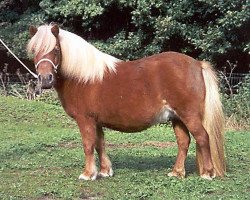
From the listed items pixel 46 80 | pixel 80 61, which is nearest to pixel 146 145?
pixel 80 61

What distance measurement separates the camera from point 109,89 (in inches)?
274

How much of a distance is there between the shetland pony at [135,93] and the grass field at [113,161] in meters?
0.39

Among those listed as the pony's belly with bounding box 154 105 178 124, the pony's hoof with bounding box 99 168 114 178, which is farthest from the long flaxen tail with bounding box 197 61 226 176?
the pony's hoof with bounding box 99 168 114 178

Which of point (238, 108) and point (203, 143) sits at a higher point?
point (203, 143)

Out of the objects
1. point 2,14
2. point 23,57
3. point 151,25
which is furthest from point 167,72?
point 2,14

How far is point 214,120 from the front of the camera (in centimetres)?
693

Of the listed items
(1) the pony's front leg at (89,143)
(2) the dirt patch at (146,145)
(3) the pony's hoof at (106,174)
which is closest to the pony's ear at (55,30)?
(1) the pony's front leg at (89,143)

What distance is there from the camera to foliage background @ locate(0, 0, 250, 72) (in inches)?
568

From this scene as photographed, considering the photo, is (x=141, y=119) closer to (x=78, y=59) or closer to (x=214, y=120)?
(x=214, y=120)

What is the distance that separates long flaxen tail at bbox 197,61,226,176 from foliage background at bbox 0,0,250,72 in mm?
7089

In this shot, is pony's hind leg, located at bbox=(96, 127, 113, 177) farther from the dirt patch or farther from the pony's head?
the dirt patch

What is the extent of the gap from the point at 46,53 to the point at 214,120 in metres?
2.19

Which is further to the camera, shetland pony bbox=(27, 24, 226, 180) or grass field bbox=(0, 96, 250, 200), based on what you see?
shetland pony bbox=(27, 24, 226, 180)

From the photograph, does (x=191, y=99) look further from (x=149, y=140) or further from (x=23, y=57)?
(x=23, y=57)
